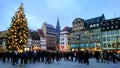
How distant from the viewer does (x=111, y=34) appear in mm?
89688

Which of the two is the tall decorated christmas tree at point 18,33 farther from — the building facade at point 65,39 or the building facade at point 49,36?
the building facade at point 49,36

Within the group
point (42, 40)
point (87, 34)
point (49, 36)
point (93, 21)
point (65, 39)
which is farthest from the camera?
point (49, 36)

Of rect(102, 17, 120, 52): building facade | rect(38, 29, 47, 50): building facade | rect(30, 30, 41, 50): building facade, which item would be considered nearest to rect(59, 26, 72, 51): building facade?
rect(38, 29, 47, 50): building facade

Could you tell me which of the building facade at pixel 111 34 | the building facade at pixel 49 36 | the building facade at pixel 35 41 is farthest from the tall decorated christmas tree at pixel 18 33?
the building facade at pixel 49 36

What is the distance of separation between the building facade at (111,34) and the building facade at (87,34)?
108 inches

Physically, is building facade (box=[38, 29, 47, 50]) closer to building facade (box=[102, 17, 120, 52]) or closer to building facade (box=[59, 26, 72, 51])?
building facade (box=[59, 26, 72, 51])

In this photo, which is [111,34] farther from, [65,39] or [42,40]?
[42,40]

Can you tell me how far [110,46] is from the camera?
3484 inches

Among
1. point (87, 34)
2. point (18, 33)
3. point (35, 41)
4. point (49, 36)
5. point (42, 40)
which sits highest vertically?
point (49, 36)

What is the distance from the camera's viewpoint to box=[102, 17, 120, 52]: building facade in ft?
283

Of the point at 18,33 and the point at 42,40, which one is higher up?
the point at 42,40

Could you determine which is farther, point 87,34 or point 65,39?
point 65,39

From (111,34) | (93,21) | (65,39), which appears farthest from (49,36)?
(111,34)

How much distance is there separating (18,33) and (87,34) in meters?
56.1
